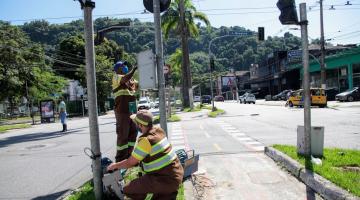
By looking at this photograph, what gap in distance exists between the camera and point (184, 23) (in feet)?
122

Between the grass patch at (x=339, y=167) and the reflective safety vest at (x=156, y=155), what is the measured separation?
8.55 feet

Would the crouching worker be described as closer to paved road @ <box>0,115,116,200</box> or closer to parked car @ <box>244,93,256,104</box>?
paved road @ <box>0,115,116,200</box>

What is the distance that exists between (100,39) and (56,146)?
4.08m

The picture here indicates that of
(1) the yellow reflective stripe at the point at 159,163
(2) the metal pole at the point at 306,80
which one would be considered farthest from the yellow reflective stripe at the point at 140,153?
(2) the metal pole at the point at 306,80

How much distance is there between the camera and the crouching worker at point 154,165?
4.45 meters

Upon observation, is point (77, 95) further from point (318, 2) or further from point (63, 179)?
point (63, 179)

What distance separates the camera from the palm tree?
36719mm

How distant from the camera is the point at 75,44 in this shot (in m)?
63.7

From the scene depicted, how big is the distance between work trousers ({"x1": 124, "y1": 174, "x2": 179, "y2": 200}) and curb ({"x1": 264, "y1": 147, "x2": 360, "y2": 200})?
91.0 inches

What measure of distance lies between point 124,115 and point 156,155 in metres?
2.47

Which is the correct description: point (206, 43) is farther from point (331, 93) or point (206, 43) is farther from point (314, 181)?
point (314, 181)

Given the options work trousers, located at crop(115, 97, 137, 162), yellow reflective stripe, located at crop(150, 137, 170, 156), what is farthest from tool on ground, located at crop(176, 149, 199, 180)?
yellow reflective stripe, located at crop(150, 137, 170, 156)

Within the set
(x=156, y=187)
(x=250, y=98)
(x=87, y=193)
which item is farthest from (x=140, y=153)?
(x=250, y=98)

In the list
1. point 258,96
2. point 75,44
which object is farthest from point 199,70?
point 75,44
